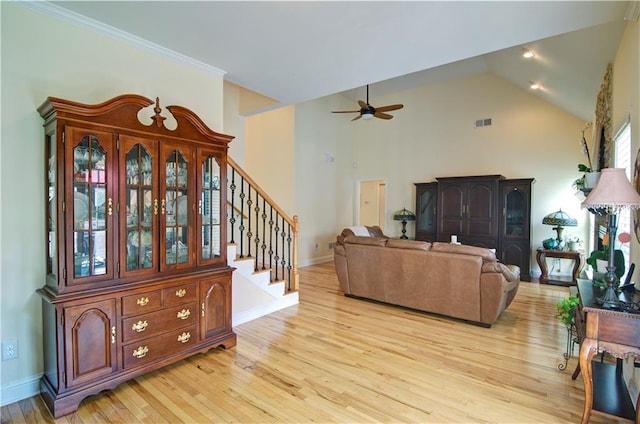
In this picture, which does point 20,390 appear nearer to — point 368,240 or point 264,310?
point 264,310

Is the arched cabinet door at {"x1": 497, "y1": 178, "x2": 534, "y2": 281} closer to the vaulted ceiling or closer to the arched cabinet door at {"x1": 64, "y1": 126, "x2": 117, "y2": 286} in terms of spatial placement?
the vaulted ceiling

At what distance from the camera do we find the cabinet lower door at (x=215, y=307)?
2998 millimetres

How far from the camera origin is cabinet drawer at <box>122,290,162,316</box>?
2.49m

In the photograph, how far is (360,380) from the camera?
8.71 ft

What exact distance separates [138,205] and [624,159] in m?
4.20

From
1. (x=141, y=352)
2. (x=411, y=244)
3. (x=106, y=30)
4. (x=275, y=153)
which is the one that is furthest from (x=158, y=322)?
(x=275, y=153)

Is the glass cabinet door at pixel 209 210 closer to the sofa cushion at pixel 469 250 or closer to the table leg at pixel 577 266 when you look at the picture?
the sofa cushion at pixel 469 250

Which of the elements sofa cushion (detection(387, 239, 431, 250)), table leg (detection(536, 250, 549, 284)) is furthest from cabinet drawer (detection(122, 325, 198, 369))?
table leg (detection(536, 250, 549, 284))

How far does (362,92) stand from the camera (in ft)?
28.1

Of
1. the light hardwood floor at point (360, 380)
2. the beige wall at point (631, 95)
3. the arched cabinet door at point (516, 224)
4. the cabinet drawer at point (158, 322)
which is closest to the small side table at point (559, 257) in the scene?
the arched cabinet door at point (516, 224)

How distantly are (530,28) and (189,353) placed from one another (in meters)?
3.99

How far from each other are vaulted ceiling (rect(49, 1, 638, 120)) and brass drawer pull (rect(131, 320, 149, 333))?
2.39 meters

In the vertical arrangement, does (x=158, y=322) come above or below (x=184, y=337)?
above

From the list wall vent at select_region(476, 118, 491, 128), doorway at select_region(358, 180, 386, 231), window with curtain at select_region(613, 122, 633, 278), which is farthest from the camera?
doorway at select_region(358, 180, 386, 231)
